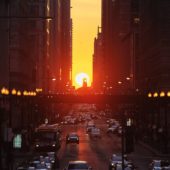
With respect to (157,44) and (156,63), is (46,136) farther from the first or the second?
(156,63)

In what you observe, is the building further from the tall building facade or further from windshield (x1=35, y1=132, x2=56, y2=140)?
windshield (x1=35, y1=132, x2=56, y2=140)

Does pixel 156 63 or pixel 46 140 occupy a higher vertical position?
pixel 156 63

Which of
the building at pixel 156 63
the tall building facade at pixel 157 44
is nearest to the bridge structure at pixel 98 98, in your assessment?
Result: the building at pixel 156 63

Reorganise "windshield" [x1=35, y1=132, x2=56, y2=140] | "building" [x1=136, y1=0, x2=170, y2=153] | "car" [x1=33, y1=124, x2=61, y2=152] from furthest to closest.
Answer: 1. "building" [x1=136, y1=0, x2=170, y2=153]
2. "car" [x1=33, y1=124, x2=61, y2=152]
3. "windshield" [x1=35, y1=132, x2=56, y2=140]

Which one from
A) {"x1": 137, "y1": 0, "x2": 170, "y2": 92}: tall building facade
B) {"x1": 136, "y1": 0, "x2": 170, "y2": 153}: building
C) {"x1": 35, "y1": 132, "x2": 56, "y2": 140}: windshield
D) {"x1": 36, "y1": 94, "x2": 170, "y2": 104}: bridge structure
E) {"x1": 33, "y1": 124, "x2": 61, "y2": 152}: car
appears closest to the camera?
{"x1": 35, "y1": 132, "x2": 56, "y2": 140}: windshield

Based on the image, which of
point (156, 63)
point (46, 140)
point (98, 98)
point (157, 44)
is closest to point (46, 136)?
point (46, 140)

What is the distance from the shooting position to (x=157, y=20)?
132 m

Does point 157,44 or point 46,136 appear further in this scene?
point 157,44

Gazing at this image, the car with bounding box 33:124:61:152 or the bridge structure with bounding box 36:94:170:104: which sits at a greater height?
the bridge structure with bounding box 36:94:170:104

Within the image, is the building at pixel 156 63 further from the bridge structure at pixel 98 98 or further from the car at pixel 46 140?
the car at pixel 46 140

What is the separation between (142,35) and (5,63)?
3124 inches

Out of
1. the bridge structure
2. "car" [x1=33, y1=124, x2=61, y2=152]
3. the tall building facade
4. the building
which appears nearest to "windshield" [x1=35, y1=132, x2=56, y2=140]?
"car" [x1=33, y1=124, x2=61, y2=152]

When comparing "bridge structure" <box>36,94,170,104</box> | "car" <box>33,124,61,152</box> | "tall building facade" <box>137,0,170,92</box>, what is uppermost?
"tall building facade" <box>137,0,170,92</box>

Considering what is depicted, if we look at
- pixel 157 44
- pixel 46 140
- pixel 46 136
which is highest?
pixel 157 44
